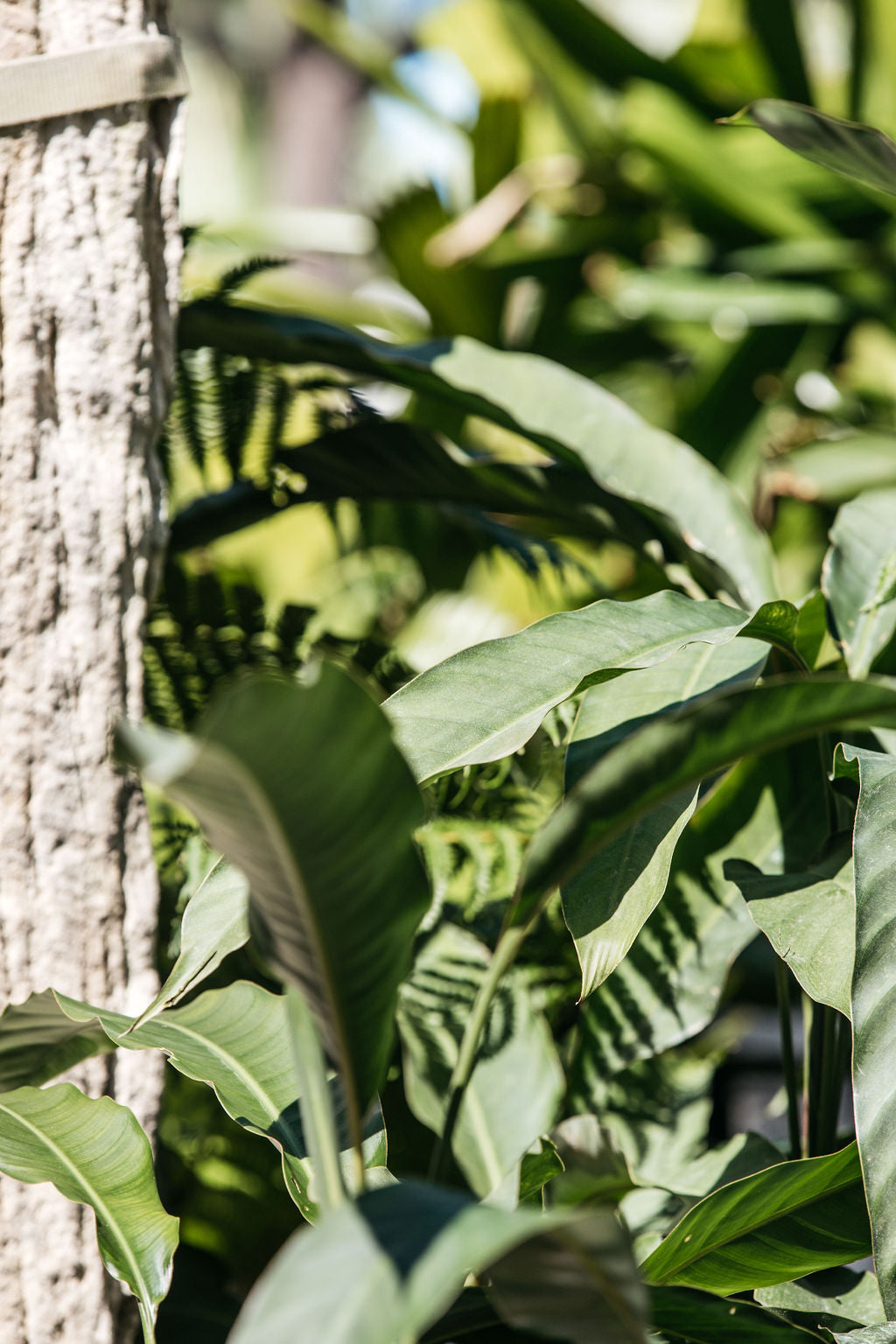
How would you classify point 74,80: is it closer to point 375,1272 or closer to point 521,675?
point 521,675

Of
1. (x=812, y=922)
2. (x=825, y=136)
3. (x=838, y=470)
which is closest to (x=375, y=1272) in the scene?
(x=812, y=922)

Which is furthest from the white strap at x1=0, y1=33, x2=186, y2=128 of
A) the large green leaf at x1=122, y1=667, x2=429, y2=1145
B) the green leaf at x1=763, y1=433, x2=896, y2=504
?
the green leaf at x1=763, y1=433, x2=896, y2=504

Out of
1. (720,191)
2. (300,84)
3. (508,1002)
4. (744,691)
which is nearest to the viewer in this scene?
(744,691)

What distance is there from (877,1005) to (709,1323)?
137 mm

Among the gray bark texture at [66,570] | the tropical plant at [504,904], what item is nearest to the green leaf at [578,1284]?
the tropical plant at [504,904]

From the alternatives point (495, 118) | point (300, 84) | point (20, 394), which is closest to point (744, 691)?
point (20, 394)

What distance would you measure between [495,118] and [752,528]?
0.96 metres

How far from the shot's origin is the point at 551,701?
446 millimetres

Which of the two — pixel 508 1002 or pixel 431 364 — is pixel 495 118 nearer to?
pixel 431 364

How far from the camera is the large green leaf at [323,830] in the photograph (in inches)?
9.8

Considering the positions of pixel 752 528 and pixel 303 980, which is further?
pixel 752 528

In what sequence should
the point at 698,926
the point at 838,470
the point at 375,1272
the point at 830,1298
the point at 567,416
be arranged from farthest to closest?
the point at 838,470 < the point at 567,416 < the point at 698,926 < the point at 830,1298 < the point at 375,1272

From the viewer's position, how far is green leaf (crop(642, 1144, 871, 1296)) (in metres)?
0.40

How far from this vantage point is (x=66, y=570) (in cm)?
55
